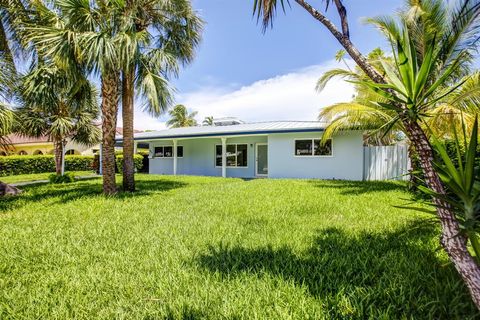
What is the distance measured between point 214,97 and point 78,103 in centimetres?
2331

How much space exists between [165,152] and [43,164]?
1162 centimetres

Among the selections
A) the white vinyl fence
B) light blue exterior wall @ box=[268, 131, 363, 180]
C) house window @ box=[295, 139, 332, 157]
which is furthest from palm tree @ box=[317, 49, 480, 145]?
the white vinyl fence

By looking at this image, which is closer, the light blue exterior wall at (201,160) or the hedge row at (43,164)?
the light blue exterior wall at (201,160)

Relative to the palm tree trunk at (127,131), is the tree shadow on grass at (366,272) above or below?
below

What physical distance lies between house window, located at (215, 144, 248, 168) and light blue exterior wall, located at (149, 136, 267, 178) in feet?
0.85

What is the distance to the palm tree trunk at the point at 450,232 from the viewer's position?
80.0 inches

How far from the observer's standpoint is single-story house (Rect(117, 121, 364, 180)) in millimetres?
14945

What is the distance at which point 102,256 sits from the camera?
4047mm

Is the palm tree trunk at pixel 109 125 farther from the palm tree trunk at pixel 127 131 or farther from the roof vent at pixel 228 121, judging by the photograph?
the roof vent at pixel 228 121

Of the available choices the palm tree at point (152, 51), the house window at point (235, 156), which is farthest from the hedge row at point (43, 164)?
the palm tree at point (152, 51)

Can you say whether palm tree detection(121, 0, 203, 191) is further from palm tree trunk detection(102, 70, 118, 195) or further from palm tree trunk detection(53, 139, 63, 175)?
palm tree trunk detection(53, 139, 63, 175)

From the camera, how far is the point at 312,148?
15852mm

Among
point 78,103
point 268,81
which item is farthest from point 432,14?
point 268,81

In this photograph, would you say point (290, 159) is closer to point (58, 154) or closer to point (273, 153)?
point (273, 153)
